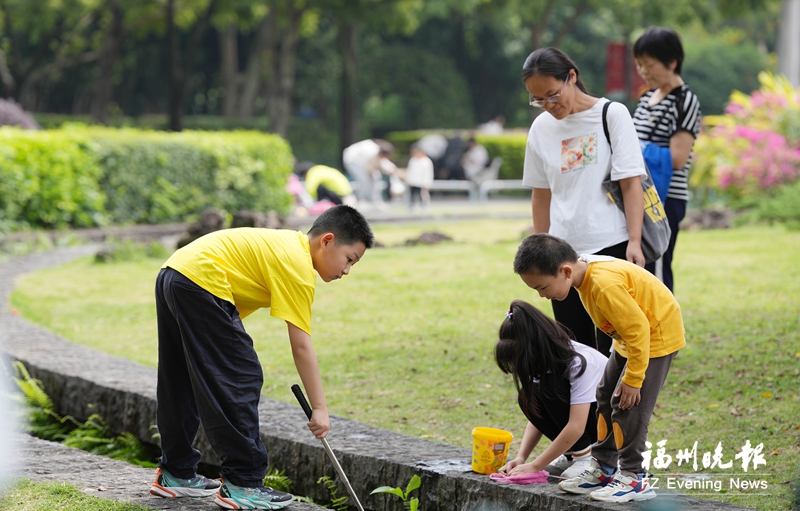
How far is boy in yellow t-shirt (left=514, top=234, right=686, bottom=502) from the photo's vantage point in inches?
120

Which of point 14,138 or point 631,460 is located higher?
point 14,138

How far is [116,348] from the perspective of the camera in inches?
251

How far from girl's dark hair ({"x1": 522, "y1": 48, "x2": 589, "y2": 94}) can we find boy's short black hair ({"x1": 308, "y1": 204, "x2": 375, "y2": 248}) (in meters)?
0.98

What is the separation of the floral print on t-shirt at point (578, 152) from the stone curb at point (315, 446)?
48.3 inches

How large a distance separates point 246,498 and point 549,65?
1.95 meters

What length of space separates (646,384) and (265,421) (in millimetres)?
1855

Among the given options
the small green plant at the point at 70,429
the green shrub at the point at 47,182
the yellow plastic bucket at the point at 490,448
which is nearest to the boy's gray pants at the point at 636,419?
the yellow plastic bucket at the point at 490,448

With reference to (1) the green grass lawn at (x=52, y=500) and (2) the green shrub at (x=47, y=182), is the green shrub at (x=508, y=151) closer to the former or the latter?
(2) the green shrub at (x=47, y=182)

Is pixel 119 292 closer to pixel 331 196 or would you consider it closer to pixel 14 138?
pixel 14 138

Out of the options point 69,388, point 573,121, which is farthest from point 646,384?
point 69,388

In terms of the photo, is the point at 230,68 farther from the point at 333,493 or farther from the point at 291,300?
the point at 291,300

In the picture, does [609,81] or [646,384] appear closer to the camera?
[646,384]

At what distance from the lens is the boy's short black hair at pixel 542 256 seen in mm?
3094

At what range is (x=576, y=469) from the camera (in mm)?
3465
